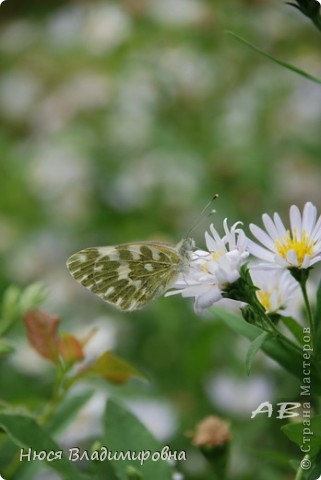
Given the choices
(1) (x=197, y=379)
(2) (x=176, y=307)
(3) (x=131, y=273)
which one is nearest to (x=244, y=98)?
(2) (x=176, y=307)

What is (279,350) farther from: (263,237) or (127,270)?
(127,270)

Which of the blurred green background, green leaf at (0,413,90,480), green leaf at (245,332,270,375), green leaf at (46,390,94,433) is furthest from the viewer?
the blurred green background

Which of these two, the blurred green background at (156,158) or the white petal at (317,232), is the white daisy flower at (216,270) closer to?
the white petal at (317,232)

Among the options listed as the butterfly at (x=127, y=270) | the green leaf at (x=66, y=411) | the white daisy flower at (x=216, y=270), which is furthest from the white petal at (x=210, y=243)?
the green leaf at (x=66, y=411)

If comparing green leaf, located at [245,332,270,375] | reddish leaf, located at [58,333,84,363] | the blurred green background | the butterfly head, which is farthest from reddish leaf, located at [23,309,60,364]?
the blurred green background

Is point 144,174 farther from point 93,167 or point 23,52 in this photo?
point 23,52

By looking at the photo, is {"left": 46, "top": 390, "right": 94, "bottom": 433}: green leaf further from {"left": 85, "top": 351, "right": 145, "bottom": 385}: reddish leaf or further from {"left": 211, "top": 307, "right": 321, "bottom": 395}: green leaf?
{"left": 211, "top": 307, "right": 321, "bottom": 395}: green leaf

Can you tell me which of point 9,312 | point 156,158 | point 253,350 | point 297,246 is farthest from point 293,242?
point 156,158
